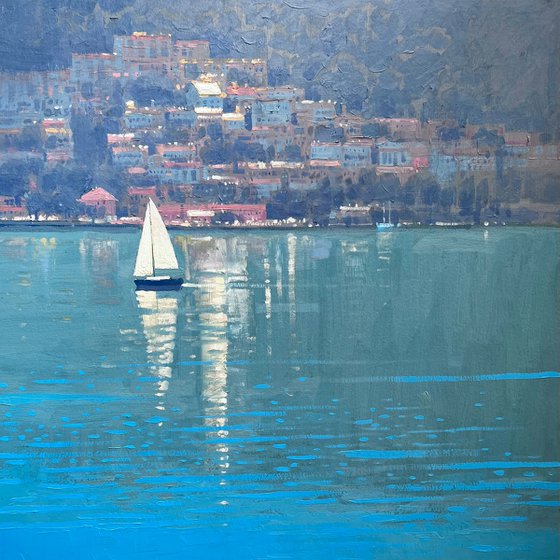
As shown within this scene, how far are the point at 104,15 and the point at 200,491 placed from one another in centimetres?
350

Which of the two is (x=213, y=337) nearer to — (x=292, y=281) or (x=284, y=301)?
(x=284, y=301)

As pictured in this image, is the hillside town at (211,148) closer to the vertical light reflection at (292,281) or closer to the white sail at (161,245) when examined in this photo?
the white sail at (161,245)

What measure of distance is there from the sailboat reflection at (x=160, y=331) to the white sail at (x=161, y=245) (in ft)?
1.10

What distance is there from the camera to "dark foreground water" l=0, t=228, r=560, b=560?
3184mm

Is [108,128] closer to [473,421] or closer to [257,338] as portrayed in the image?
[257,338]

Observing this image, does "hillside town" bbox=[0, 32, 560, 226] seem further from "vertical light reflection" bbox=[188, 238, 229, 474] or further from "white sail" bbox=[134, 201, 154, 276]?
"vertical light reflection" bbox=[188, 238, 229, 474]

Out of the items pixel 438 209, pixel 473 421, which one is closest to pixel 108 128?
pixel 438 209

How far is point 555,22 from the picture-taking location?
5.05 metres

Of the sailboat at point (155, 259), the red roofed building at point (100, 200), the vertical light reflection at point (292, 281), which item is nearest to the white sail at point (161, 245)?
the sailboat at point (155, 259)

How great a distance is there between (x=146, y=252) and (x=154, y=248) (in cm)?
17

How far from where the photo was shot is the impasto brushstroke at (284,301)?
3340 millimetres

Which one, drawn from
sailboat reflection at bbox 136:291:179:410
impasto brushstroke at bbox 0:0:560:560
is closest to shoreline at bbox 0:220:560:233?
impasto brushstroke at bbox 0:0:560:560

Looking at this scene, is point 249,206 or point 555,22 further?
point 249,206

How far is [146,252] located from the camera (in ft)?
24.4
